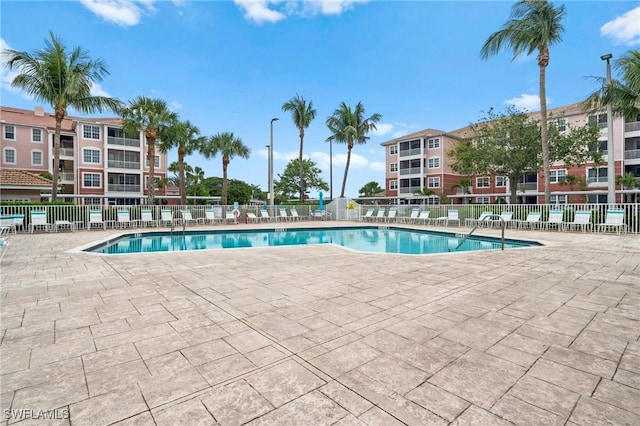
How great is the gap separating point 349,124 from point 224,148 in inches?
455

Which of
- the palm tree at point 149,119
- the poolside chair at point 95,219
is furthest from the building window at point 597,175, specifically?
the poolside chair at point 95,219

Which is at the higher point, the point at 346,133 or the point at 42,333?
the point at 346,133

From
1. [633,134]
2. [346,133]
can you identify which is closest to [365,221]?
[346,133]

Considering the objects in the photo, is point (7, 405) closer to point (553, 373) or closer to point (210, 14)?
point (553, 373)

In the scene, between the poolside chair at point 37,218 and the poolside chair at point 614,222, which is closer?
the poolside chair at point 614,222

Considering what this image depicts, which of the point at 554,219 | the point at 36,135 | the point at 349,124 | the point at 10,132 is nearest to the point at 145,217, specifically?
the point at 554,219

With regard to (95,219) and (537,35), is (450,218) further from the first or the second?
(95,219)

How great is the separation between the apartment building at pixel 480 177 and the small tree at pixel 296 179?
29.9ft

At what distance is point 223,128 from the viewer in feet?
89.6

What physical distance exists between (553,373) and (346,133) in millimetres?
28775

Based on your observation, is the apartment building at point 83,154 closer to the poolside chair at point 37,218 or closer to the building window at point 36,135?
the building window at point 36,135

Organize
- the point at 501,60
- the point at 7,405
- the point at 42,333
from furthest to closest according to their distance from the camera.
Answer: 1. the point at 501,60
2. the point at 42,333
3. the point at 7,405

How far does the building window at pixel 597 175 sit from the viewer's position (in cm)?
2830

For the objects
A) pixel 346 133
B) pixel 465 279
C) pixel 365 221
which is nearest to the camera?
pixel 465 279
